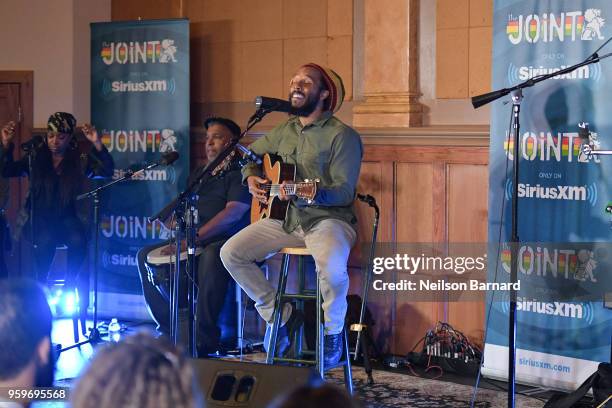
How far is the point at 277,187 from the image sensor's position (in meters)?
4.89

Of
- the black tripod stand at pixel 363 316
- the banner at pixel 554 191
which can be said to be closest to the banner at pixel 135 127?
the black tripod stand at pixel 363 316

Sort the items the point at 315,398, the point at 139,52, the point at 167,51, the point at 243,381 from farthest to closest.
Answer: the point at 139,52 < the point at 167,51 < the point at 243,381 < the point at 315,398

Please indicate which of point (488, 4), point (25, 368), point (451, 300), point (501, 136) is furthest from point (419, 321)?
point (25, 368)

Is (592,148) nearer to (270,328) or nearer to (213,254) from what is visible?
(270,328)

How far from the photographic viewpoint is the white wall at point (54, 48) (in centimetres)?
755

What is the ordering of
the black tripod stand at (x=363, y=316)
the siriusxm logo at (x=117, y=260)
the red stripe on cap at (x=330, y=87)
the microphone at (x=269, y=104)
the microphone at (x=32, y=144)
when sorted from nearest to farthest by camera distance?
the microphone at (x=269, y=104)
the red stripe on cap at (x=330, y=87)
the black tripod stand at (x=363, y=316)
the microphone at (x=32, y=144)
the siriusxm logo at (x=117, y=260)

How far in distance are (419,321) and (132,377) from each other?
4683 mm

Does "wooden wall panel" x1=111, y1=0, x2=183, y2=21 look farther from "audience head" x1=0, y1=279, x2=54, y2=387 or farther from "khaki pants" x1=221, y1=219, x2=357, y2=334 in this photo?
"audience head" x1=0, y1=279, x2=54, y2=387

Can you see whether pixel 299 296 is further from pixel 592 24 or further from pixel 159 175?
pixel 159 175

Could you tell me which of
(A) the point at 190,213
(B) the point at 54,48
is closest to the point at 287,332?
(A) the point at 190,213

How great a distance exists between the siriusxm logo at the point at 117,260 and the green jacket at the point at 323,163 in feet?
6.95

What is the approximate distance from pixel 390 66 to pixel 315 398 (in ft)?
16.3

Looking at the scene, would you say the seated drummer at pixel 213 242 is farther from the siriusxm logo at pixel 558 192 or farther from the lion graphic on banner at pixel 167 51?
the siriusxm logo at pixel 558 192

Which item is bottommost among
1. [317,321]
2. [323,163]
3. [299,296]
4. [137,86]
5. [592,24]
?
[317,321]
